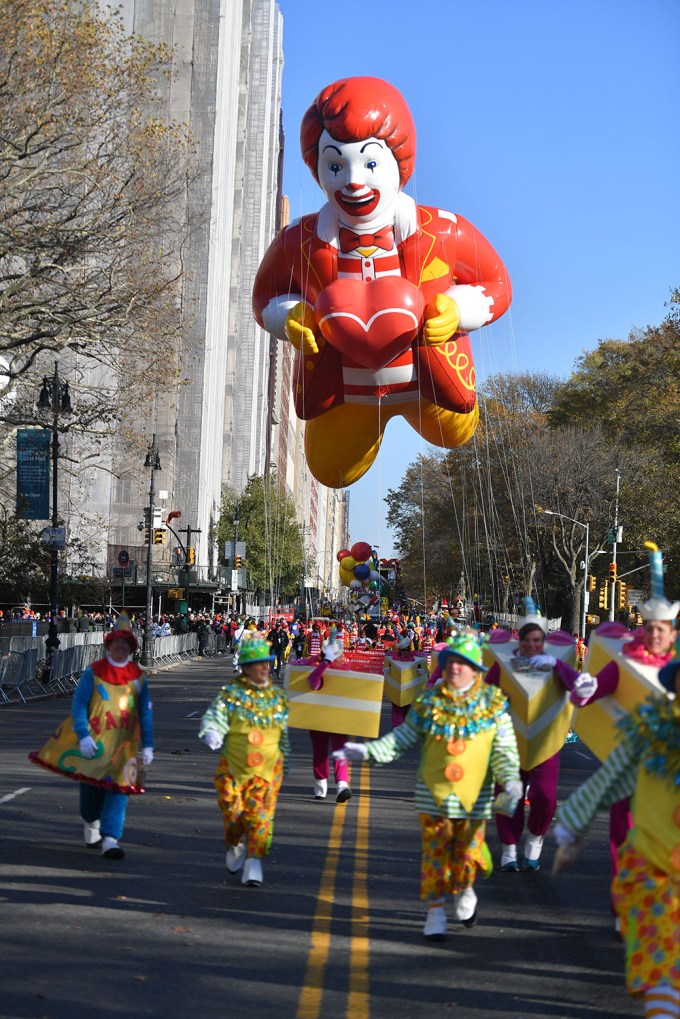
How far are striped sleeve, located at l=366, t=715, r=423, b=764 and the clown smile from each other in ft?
28.3

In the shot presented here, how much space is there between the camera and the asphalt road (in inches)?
242

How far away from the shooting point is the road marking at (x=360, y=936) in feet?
20.0

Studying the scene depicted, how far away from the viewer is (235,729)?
8797mm

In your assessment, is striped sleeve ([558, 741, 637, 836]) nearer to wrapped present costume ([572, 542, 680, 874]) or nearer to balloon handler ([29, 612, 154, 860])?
wrapped present costume ([572, 542, 680, 874])

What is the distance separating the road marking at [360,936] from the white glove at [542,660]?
189 centimetres

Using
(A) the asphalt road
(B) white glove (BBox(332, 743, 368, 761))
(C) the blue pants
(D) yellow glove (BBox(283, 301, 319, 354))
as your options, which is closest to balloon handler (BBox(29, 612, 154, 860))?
(C) the blue pants

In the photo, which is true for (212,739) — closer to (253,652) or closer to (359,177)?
(253,652)

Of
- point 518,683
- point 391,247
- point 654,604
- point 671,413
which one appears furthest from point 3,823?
point 671,413

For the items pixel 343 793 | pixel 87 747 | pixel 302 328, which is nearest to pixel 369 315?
pixel 302 328

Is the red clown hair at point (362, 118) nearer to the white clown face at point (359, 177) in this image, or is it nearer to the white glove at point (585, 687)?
the white clown face at point (359, 177)

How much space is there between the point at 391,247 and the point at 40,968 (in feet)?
34.6

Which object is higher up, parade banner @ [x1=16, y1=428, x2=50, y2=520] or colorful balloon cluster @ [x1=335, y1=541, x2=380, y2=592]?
parade banner @ [x1=16, y1=428, x2=50, y2=520]

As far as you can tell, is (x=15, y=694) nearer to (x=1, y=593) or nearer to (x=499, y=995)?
(x=1, y=593)

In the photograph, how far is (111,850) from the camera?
31.3 feet
